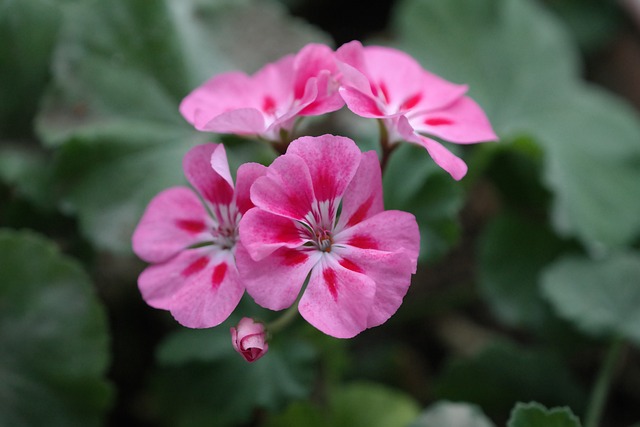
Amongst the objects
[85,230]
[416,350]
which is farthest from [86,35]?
[416,350]

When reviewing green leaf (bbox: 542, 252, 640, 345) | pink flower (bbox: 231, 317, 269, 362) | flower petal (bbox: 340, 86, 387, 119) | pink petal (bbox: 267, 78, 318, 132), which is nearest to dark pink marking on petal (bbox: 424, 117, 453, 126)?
flower petal (bbox: 340, 86, 387, 119)

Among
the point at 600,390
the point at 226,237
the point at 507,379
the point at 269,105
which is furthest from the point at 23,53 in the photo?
the point at 600,390

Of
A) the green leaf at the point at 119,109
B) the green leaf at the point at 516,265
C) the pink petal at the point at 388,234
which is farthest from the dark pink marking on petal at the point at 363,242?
the green leaf at the point at 516,265

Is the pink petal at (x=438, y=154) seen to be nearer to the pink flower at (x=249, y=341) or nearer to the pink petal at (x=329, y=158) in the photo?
the pink petal at (x=329, y=158)

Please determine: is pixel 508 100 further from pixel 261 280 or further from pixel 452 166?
pixel 261 280

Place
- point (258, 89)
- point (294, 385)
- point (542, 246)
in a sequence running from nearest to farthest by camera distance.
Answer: point (258, 89), point (294, 385), point (542, 246)

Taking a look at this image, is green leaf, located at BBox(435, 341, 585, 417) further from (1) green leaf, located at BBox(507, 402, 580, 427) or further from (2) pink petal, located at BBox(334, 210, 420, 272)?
(2) pink petal, located at BBox(334, 210, 420, 272)

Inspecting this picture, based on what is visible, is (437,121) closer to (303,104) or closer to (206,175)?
(303,104)
